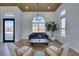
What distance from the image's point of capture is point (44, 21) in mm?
15359

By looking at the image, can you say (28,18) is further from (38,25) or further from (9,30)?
(9,30)

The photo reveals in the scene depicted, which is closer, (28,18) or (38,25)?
(28,18)

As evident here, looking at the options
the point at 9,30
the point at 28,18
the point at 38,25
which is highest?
the point at 28,18

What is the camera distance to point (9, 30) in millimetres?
11898

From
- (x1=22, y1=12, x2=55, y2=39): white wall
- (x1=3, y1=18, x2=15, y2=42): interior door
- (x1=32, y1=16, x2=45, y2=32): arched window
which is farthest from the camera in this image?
(x1=32, y1=16, x2=45, y2=32): arched window

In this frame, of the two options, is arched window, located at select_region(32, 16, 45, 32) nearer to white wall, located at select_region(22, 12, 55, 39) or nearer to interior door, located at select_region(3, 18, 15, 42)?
white wall, located at select_region(22, 12, 55, 39)

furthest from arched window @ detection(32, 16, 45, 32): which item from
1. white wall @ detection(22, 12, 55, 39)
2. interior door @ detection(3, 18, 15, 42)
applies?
interior door @ detection(3, 18, 15, 42)

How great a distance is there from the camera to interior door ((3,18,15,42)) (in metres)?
11.9

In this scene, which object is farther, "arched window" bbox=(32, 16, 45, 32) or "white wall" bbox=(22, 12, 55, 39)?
"arched window" bbox=(32, 16, 45, 32)

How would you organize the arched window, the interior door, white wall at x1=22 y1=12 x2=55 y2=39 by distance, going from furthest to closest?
the arched window < white wall at x1=22 y1=12 x2=55 y2=39 < the interior door

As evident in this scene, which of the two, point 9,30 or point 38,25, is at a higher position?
point 38,25

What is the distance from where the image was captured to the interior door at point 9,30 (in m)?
11.9

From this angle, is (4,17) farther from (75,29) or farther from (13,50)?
(13,50)

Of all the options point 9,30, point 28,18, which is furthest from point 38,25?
point 9,30
